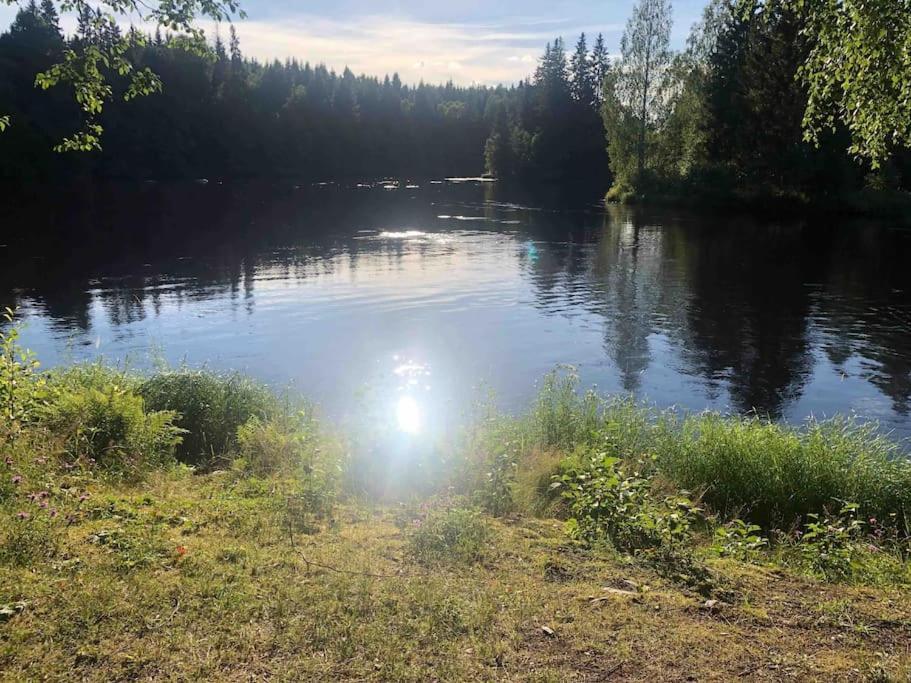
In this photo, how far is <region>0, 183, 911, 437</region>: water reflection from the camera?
1546 cm

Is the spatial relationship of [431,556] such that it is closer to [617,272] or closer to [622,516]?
[622,516]

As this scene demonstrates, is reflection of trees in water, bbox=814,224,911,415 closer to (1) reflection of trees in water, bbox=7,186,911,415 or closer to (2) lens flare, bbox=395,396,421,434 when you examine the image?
(1) reflection of trees in water, bbox=7,186,911,415

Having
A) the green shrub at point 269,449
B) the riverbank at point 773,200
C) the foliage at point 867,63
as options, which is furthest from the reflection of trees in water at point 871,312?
the riverbank at point 773,200

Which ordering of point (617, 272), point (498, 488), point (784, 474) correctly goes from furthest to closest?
point (617, 272) → point (784, 474) → point (498, 488)

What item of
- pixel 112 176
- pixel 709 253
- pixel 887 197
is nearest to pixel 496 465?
pixel 709 253

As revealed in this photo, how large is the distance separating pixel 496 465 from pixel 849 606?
4.20 meters

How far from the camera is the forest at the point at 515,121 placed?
51031mm

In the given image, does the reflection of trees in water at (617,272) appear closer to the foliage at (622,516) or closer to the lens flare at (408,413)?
the lens flare at (408,413)

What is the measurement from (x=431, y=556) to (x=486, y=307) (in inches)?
695

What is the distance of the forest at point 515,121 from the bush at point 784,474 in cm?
385

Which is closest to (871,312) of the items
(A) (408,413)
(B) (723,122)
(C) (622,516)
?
(A) (408,413)

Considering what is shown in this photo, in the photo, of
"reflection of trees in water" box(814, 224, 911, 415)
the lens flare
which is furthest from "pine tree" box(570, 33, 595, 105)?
the lens flare

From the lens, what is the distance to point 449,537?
6.17 m

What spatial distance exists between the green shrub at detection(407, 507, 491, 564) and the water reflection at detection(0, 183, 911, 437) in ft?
12.7
